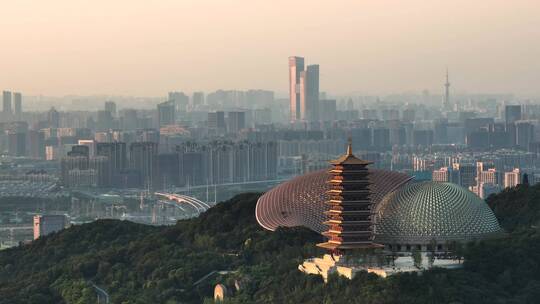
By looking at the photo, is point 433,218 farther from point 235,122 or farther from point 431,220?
point 235,122

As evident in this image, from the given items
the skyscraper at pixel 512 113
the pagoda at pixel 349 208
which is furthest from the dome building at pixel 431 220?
the skyscraper at pixel 512 113

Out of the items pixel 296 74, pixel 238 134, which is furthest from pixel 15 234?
pixel 296 74

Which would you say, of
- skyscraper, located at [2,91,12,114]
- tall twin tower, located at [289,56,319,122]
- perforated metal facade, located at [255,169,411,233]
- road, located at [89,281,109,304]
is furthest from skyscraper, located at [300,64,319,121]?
road, located at [89,281,109,304]

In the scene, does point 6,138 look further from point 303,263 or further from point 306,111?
point 303,263

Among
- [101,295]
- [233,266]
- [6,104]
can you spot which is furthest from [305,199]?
[6,104]

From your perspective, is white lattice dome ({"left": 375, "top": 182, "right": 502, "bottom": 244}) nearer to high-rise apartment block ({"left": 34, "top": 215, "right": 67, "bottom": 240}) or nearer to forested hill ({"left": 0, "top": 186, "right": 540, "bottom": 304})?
forested hill ({"left": 0, "top": 186, "right": 540, "bottom": 304})

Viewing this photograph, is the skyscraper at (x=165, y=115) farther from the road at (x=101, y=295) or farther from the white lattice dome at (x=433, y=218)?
the white lattice dome at (x=433, y=218)
